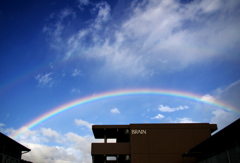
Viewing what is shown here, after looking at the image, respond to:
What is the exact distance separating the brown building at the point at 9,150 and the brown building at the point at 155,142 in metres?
11.3

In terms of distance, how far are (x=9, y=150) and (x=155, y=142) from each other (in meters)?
21.9

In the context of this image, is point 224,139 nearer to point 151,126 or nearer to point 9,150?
point 151,126

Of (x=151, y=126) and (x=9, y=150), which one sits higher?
(x=151, y=126)

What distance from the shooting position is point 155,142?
3634 cm

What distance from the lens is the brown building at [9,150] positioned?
26.2m

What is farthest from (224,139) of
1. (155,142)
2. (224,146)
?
(155,142)

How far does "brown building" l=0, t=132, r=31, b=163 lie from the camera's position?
26.2 m

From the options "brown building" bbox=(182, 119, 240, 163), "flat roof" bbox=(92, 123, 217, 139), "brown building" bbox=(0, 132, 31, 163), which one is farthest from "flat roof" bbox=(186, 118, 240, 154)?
"brown building" bbox=(0, 132, 31, 163)

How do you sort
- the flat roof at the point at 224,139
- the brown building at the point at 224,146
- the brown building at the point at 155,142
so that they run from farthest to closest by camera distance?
the brown building at the point at 155,142, the brown building at the point at 224,146, the flat roof at the point at 224,139

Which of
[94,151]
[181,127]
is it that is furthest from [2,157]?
[181,127]

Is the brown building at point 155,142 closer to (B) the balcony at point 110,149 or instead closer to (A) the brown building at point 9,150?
(B) the balcony at point 110,149

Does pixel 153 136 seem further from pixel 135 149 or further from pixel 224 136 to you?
pixel 224 136

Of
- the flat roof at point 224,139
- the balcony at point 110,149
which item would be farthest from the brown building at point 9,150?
the flat roof at point 224,139

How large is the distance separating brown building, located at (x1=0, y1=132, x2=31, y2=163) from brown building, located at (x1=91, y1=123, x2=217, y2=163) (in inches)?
445
